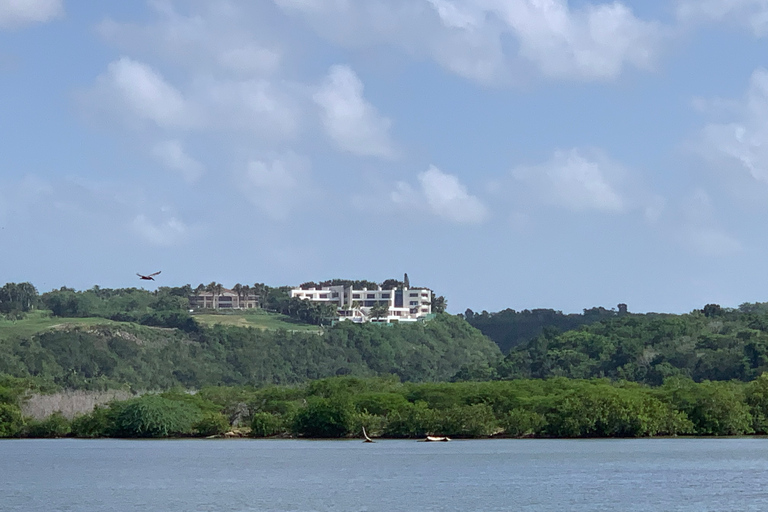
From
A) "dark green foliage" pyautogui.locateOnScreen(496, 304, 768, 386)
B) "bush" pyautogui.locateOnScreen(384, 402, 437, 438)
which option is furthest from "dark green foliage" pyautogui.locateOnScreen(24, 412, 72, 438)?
"dark green foliage" pyautogui.locateOnScreen(496, 304, 768, 386)

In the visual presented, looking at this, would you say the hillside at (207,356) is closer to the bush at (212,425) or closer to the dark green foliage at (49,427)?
the dark green foliage at (49,427)

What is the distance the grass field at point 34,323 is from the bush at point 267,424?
251ft

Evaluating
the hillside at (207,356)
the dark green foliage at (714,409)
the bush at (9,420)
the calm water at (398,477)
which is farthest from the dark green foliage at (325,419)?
the hillside at (207,356)

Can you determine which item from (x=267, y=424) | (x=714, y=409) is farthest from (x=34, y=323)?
(x=714, y=409)

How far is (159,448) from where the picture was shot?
281 feet

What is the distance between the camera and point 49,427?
10244 centimetres

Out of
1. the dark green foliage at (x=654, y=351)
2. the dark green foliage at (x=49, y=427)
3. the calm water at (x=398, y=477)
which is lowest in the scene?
the calm water at (x=398, y=477)

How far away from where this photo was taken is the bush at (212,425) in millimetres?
99812

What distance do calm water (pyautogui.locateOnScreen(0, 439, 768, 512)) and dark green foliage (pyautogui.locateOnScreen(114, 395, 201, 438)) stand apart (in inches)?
490

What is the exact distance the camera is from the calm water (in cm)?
4984

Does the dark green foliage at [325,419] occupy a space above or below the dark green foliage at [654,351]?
below

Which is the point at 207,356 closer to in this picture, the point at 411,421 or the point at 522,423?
the point at 411,421

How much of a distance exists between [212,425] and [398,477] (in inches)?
1644

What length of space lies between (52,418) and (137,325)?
275ft
